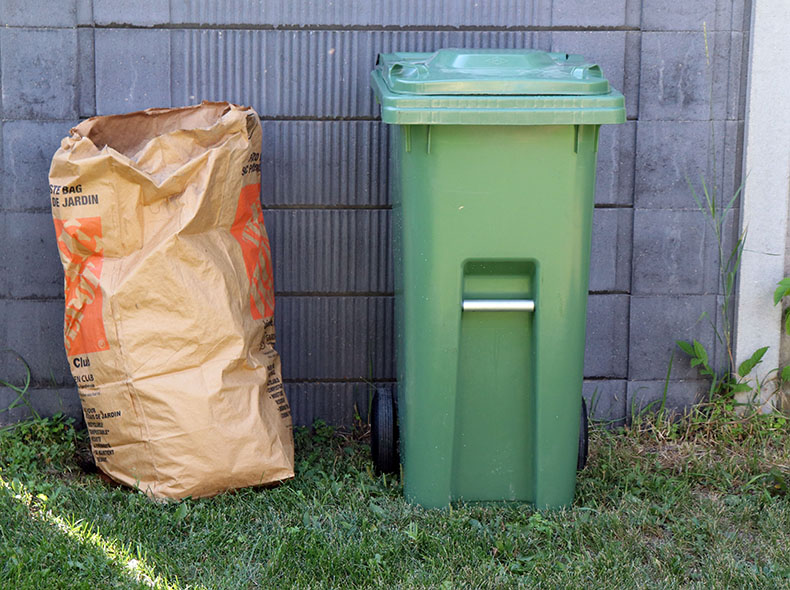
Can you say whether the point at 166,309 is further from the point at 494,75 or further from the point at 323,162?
the point at 494,75

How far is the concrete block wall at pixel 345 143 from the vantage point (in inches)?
131

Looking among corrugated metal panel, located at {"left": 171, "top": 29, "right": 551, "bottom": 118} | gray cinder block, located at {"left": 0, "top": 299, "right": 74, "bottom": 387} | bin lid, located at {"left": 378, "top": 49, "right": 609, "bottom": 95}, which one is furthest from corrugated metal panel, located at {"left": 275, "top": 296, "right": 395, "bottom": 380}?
bin lid, located at {"left": 378, "top": 49, "right": 609, "bottom": 95}

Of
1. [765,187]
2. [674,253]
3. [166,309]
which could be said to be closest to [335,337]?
[166,309]

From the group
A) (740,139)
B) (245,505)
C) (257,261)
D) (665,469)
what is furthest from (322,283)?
(740,139)

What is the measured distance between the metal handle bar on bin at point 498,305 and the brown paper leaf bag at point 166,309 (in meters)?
0.75

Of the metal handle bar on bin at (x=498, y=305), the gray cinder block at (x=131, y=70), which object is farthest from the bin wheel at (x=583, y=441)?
the gray cinder block at (x=131, y=70)

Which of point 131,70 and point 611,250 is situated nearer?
point 131,70

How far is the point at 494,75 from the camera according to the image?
2691mm

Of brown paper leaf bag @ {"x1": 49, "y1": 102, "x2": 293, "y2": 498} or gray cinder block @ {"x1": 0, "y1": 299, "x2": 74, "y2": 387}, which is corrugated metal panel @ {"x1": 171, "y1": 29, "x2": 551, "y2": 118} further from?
gray cinder block @ {"x1": 0, "y1": 299, "x2": 74, "y2": 387}

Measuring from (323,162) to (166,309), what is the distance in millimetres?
910

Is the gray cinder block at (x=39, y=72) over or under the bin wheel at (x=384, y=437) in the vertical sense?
over

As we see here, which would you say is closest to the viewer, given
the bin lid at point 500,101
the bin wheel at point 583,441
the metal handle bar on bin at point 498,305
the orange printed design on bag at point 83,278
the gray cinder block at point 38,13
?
the bin lid at point 500,101

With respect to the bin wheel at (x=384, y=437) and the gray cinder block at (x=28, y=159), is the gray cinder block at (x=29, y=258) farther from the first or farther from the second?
the bin wheel at (x=384, y=437)

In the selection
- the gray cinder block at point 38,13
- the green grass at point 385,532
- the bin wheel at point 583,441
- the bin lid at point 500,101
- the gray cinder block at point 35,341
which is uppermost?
the gray cinder block at point 38,13
